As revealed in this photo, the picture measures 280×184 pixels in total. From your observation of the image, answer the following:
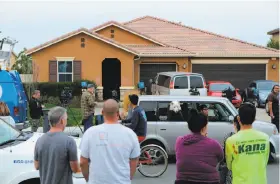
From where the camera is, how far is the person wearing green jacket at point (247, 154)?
501cm

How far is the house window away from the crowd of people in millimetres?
23339

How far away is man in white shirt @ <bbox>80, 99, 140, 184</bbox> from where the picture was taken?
16.5ft

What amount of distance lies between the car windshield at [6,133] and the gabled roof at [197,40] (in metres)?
24.4

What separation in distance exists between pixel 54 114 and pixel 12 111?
29.1 ft

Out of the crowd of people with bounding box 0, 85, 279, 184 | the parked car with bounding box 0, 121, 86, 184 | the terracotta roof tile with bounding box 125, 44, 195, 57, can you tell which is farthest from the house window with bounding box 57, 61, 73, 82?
the crowd of people with bounding box 0, 85, 279, 184

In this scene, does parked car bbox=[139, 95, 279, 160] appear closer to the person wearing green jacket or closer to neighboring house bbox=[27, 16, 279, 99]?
the person wearing green jacket

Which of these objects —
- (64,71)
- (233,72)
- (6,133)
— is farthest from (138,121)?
(233,72)

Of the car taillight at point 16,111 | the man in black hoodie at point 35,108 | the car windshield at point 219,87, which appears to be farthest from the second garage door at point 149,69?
the car taillight at point 16,111

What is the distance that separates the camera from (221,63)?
31.9 metres

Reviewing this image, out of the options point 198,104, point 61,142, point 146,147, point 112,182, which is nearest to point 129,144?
point 112,182

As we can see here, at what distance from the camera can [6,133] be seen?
7.27 meters

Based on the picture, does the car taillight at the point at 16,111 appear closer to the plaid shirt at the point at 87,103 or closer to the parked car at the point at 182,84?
the plaid shirt at the point at 87,103

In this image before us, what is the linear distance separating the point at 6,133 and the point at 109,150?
2728 mm

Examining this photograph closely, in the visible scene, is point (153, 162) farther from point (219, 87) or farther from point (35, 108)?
point (219, 87)
